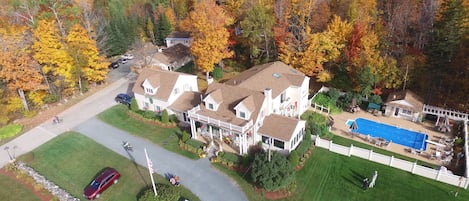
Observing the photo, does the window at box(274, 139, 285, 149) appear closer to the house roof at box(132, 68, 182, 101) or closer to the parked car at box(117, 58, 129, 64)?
the house roof at box(132, 68, 182, 101)

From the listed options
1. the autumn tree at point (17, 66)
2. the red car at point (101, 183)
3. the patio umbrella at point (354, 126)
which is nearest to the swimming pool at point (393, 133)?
the patio umbrella at point (354, 126)

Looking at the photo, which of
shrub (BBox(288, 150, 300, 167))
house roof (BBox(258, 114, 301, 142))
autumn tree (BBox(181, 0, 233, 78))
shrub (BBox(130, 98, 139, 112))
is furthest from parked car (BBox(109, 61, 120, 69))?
shrub (BBox(288, 150, 300, 167))

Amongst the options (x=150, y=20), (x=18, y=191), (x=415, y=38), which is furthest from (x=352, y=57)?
(x=150, y=20)

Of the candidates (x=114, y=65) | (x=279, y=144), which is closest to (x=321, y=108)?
(x=279, y=144)

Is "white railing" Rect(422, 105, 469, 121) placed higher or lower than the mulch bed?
higher

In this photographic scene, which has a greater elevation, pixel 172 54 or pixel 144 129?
pixel 172 54

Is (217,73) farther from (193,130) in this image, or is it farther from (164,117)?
(193,130)

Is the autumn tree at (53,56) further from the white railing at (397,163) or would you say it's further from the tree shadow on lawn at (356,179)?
the tree shadow on lawn at (356,179)
